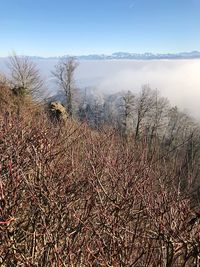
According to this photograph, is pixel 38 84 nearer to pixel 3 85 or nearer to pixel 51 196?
pixel 3 85

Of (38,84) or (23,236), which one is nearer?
(23,236)

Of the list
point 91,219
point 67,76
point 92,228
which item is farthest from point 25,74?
point 92,228

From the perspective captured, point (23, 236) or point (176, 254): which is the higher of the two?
point (176, 254)

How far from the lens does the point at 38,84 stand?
52562 mm

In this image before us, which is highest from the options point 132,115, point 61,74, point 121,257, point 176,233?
point 176,233

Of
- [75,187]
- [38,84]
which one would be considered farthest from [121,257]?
[38,84]

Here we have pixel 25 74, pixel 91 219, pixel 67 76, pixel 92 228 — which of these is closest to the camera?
pixel 92 228

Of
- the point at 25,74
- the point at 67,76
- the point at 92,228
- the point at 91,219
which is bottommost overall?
the point at 67,76

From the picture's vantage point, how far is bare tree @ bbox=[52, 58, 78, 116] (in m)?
68.8

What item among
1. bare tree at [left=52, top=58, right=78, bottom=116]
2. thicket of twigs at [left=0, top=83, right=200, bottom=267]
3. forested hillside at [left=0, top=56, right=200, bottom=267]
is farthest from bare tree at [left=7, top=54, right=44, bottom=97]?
thicket of twigs at [left=0, top=83, right=200, bottom=267]

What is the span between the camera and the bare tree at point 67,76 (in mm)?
68750

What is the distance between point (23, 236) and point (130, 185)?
270cm

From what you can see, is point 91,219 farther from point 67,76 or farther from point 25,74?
point 67,76

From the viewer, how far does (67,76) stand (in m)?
69.2
